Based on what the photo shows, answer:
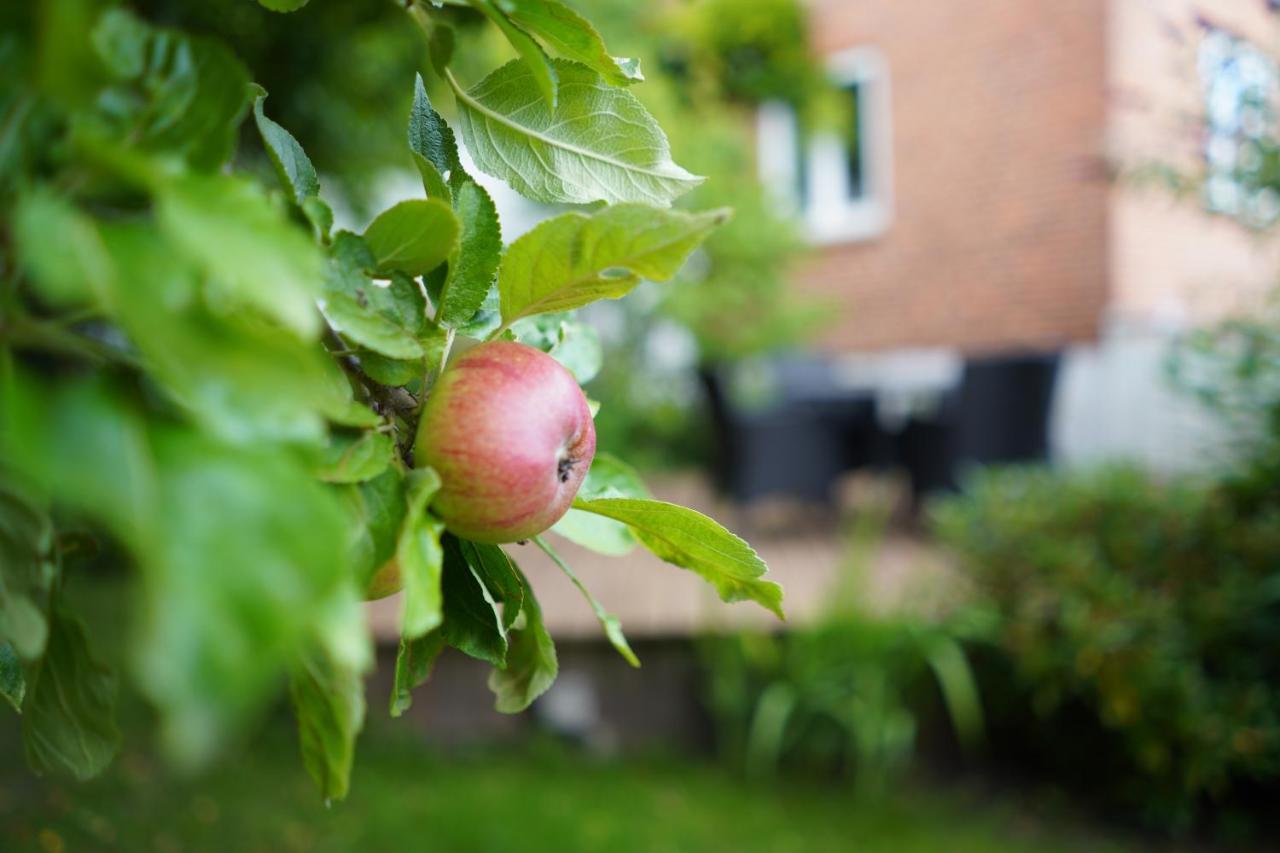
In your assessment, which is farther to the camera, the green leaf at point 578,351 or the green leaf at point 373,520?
the green leaf at point 578,351

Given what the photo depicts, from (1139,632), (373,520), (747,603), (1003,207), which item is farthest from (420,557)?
(1003,207)

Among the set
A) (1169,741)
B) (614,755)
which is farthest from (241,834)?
(1169,741)

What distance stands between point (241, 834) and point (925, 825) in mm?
2079

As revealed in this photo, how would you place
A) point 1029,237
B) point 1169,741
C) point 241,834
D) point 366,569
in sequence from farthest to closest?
point 1029,237 → point 1169,741 → point 241,834 → point 366,569

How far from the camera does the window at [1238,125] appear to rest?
10.9 feet

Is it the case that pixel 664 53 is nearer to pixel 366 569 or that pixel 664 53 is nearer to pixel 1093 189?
pixel 1093 189

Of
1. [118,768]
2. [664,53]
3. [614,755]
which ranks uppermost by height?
[664,53]

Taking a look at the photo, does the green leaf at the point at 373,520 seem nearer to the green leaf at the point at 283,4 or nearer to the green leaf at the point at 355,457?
the green leaf at the point at 355,457

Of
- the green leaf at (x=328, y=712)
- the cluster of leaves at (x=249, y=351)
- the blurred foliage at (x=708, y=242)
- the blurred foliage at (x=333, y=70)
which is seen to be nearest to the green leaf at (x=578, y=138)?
the cluster of leaves at (x=249, y=351)

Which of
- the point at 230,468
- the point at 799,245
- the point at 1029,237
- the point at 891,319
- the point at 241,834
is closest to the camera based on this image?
the point at 230,468

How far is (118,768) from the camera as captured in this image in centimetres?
356

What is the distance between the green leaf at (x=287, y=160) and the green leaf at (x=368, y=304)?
3 cm

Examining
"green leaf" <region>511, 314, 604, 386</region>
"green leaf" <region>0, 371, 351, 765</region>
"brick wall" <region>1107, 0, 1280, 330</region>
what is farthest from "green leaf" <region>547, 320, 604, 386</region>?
"brick wall" <region>1107, 0, 1280, 330</region>

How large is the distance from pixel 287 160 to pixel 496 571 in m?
0.27
